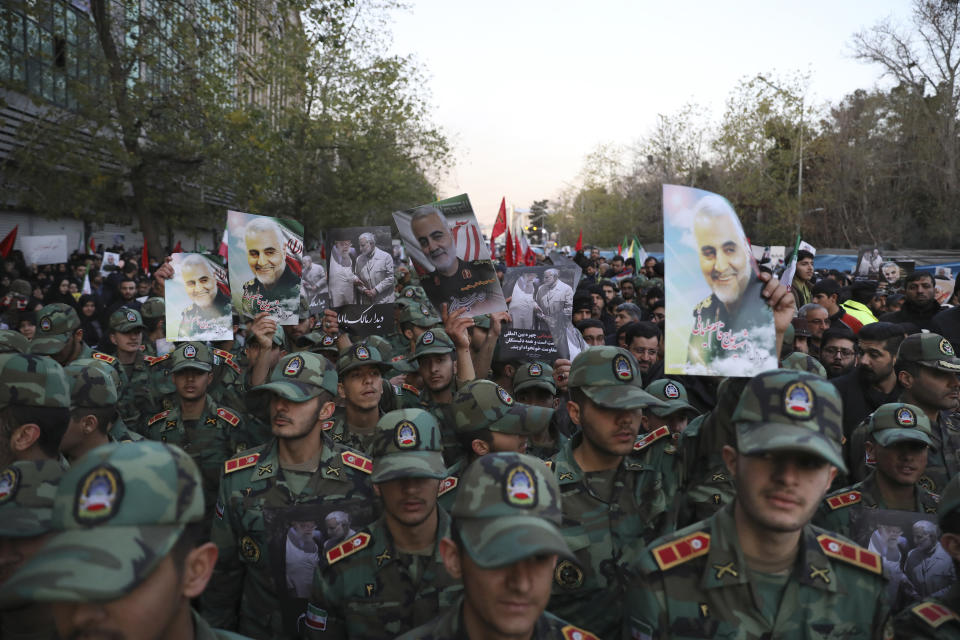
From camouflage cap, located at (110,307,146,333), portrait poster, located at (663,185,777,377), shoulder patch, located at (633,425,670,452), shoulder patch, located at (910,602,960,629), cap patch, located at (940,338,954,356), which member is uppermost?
portrait poster, located at (663,185,777,377)

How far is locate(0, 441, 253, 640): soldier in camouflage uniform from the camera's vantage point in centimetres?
183

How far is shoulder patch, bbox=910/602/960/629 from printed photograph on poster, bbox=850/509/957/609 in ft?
2.15

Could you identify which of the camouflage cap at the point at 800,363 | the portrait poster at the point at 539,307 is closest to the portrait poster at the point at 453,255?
the portrait poster at the point at 539,307

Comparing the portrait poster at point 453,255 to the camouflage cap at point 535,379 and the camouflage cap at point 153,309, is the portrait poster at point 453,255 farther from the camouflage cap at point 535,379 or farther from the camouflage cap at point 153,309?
A: the camouflage cap at point 153,309

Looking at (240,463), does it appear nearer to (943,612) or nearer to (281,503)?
(281,503)

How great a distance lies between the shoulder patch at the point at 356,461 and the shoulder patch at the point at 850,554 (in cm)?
241

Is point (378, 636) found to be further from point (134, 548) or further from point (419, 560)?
point (134, 548)

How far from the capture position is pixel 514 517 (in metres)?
2.35

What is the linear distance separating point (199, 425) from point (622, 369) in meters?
3.50

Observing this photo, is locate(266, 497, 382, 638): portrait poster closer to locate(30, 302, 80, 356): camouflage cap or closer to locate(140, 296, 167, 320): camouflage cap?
locate(30, 302, 80, 356): camouflage cap

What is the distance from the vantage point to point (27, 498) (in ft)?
8.92

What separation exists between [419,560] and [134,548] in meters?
1.63

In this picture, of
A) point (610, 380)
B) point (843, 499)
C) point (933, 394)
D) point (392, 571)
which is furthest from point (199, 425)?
point (933, 394)

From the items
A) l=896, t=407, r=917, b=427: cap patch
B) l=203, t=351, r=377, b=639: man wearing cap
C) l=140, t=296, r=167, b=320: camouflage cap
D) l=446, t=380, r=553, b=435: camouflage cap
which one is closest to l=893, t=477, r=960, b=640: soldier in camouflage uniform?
l=896, t=407, r=917, b=427: cap patch
